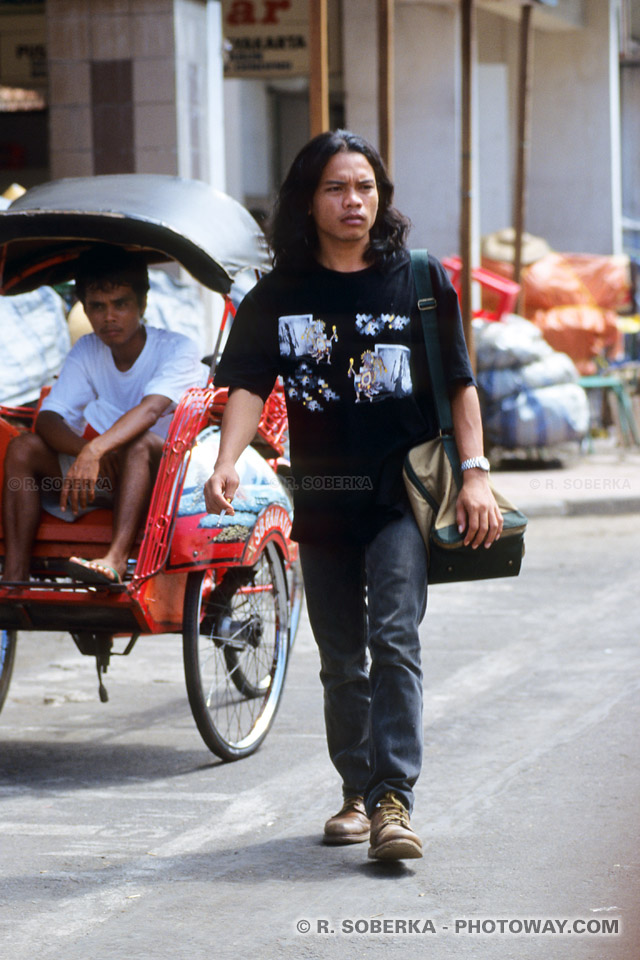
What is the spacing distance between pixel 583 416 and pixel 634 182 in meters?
17.5

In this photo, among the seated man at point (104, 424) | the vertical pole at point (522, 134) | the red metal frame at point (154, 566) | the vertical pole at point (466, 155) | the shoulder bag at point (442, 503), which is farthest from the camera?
the vertical pole at point (522, 134)

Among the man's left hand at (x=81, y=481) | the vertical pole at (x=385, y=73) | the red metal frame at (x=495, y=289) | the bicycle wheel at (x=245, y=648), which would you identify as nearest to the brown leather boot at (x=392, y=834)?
the bicycle wheel at (x=245, y=648)

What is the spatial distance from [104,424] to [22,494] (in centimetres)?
43

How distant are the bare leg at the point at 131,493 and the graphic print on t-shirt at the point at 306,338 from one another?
3.65 feet

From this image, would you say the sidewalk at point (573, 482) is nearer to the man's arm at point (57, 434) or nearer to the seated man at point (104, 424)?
the seated man at point (104, 424)

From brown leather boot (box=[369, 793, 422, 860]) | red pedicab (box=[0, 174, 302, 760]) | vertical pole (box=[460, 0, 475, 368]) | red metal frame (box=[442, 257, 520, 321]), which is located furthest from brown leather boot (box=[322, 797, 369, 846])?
red metal frame (box=[442, 257, 520, 321])

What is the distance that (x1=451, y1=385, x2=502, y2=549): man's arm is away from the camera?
13.6ft

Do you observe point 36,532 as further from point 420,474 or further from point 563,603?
point 563,603

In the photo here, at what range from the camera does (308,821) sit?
4.66 meters

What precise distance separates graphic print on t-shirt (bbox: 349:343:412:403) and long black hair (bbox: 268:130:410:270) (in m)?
0.26

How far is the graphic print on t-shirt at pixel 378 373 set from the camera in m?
4.23

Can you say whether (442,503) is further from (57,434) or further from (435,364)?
(57,434)

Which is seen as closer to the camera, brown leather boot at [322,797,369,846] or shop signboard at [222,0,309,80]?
brown leather boot at [322,797,369,846]

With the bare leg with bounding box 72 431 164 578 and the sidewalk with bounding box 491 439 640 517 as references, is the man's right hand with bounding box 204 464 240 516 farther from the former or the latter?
the sidewalk with bounding box 491 439 640 517
